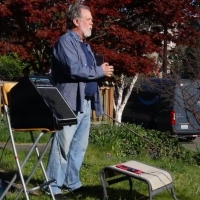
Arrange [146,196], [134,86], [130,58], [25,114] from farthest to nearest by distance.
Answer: [134,86] < [130,58] < [146,196] < [25,114]

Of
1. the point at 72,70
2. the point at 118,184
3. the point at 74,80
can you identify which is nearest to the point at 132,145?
the point at 118,184

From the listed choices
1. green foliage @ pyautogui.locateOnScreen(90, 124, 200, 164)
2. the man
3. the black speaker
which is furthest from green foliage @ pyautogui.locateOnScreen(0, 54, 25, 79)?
the black speaker

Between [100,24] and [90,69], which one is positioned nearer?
[90,69]

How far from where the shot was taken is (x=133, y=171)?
5953mm

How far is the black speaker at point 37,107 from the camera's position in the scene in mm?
5027

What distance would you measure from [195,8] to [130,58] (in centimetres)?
260

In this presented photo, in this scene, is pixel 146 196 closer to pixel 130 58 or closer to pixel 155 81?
pixel 130 58

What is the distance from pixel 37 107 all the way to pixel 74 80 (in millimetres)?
897

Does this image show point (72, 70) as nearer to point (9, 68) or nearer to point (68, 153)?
point (68, 153)

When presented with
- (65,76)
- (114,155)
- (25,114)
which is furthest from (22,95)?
(114,155)

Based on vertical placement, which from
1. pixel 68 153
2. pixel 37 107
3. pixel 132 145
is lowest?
pixel 132 145

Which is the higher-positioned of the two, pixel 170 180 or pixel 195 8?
pixel 195 8

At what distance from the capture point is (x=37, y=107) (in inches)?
201

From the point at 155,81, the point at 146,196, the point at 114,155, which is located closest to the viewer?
the point at 146,196
